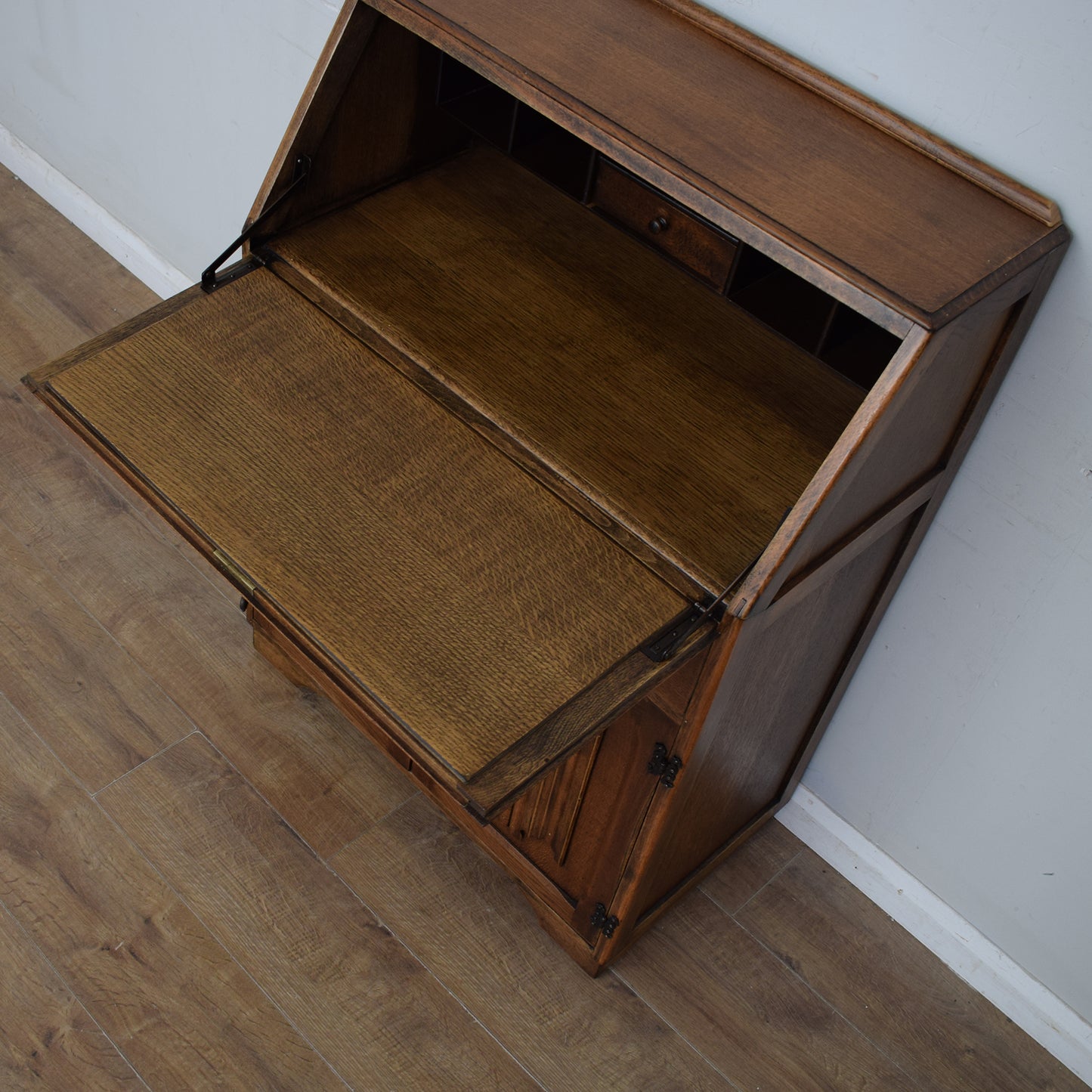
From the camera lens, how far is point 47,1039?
175 cm

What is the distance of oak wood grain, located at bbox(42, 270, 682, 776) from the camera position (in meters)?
1.21

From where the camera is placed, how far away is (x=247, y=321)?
5.02 ft

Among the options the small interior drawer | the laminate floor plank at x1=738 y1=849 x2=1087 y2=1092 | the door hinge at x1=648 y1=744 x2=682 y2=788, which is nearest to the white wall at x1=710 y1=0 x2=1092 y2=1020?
the laminate floor plank at x1=738 y1=849 x2=1087 y2=1092

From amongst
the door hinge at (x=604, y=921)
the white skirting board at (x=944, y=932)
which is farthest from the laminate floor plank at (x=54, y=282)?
the white skirting board at (x=944, y=932)

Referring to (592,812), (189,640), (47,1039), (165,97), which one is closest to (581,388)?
(592,812)

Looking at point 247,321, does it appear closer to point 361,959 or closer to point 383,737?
point 383,737

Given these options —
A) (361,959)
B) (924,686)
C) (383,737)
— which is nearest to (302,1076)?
(361,959)

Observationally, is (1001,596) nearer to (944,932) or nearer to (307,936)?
(944,932)

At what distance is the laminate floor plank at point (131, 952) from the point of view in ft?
5.78

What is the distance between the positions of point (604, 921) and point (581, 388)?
801 millimetres

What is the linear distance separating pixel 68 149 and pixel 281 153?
154 centimetres

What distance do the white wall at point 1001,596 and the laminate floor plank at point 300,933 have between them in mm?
715

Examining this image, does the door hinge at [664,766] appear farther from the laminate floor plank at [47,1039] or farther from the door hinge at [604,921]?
the laminate floor plank at [47,1039]

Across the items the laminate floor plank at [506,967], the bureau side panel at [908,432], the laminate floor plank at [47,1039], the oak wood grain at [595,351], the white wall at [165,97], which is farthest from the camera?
the white wall at [165,97]
